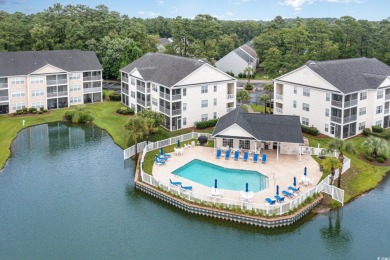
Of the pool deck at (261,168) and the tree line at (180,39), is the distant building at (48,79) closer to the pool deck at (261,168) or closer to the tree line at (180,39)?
the tree line at (180,39)

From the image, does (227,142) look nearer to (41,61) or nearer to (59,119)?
(59,119)

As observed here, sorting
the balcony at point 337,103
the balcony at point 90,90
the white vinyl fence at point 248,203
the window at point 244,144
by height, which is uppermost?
the balcony at point 90,90

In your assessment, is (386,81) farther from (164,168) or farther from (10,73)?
(10,73)

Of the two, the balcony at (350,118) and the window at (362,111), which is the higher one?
the window at (362,111)

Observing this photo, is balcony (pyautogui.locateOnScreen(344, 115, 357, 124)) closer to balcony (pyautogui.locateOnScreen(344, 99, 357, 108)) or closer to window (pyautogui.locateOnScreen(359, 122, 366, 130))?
balcony (pyautogui.locateOnScreen(344, 99, 357, 108))

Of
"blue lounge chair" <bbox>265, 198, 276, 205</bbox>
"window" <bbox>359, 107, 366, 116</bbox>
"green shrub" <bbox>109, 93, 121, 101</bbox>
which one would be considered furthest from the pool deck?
"green shrub" <bbox>109, 93, 121, 101</bbox>

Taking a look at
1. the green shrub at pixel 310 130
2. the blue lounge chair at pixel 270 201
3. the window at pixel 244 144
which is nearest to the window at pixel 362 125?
the green shrub at pixel 310 130

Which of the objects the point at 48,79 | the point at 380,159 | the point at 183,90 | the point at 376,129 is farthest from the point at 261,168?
the point at 48,79
